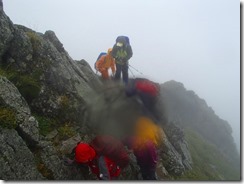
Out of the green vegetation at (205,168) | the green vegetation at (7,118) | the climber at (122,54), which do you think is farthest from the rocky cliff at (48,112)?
the green vegetation at (205,168)

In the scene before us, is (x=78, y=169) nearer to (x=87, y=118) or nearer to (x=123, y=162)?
(x=123, y=162)

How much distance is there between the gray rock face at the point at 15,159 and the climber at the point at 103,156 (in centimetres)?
121

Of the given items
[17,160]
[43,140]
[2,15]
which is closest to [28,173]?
[17,160]

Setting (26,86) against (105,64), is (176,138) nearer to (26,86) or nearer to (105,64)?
(105,64)

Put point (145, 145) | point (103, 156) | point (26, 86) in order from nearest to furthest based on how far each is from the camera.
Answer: point (103, 156) < point (145, 145) < point (26, 86)

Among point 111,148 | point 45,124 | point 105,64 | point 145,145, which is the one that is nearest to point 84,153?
point 111,148

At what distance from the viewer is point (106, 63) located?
14.4 metres

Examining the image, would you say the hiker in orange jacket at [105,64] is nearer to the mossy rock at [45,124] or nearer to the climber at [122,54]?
the climber at [122,54]

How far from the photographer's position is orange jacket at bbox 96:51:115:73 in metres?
14.4

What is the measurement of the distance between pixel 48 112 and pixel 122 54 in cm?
508

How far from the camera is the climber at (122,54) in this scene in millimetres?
13023

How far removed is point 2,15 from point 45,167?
6.70m

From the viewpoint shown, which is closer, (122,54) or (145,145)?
(145,145)

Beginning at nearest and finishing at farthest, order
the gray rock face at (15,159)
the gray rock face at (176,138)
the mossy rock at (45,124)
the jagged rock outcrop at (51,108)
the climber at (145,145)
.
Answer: the gray rock face at (15,159) < the jagged rock outcrop at (51,108) < the climber at (145,145) < the mossy rock at (45,124) < the gray rock face at (176,138)
